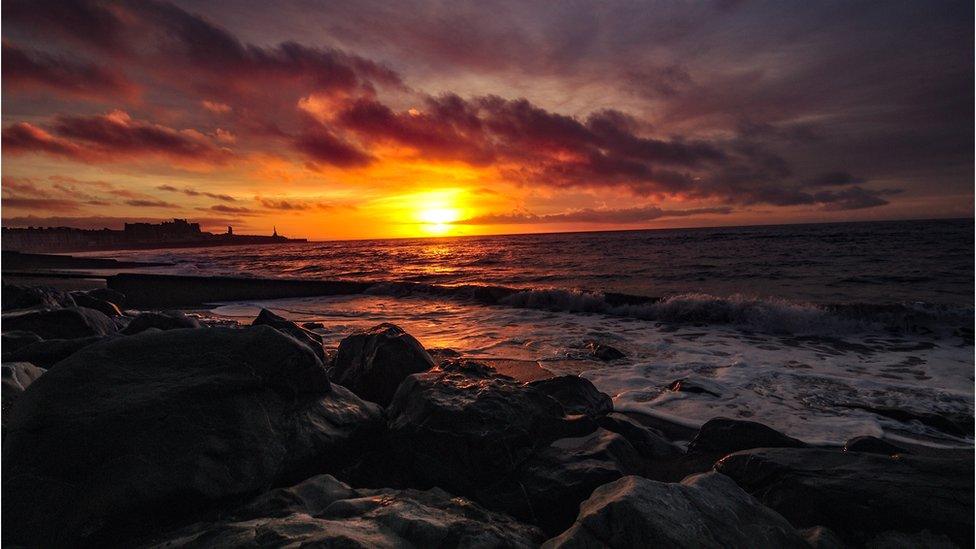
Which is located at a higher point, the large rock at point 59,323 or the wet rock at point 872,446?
the large rock at point 59,323

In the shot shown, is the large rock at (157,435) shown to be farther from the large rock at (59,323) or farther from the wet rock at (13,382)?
the large rock at (59,323)

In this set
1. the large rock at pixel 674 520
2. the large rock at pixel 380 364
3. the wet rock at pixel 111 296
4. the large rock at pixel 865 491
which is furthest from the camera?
the wet rock at pixel 111 296

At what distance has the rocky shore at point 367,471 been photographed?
1958mm

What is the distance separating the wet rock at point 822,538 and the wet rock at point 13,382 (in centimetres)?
441

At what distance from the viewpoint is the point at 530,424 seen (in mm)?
3146

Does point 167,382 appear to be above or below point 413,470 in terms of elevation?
above

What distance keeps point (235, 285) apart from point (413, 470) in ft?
53.5

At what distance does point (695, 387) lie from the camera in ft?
18.7

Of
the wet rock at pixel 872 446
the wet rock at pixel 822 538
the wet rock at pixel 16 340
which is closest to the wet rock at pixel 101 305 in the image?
the wet rock at pixel 16 340

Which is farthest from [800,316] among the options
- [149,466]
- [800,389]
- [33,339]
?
[33,339]

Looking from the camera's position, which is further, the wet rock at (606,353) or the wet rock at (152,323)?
the wet rock at (606,353)

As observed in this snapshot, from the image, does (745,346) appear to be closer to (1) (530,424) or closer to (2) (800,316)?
(2) (800,316)

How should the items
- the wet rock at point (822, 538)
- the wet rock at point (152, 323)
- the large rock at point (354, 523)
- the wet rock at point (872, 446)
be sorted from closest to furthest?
the large rock at point (354, 523), the wet rock at point (822, 538), the wet rock at point (872, 446), the wet rock at point (152, 323)

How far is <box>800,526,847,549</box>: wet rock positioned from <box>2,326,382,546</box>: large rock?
2.65 m
